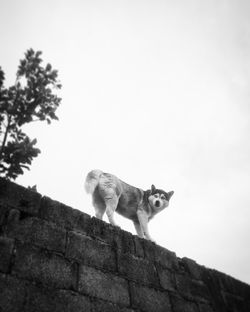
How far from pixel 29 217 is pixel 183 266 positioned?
→ 2.95 metres

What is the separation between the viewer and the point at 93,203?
6.61 m

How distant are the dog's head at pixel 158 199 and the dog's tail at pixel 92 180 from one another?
1.44 metres

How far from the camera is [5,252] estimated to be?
2.98 meters

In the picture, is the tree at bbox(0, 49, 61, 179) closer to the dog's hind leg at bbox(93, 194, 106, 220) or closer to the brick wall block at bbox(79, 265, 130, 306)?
the brick wall block at bbox(79, 265, 130, 306)

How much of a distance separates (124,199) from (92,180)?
0.99 metres

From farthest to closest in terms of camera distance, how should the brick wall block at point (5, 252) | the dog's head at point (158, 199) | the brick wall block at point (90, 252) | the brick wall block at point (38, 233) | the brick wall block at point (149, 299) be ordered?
1. the dog's head at point (158, 199)
2. the brick wall block at point (149, 299)
3. the brick wall block at point (90, 252)
4. the brick wall block at point (38, 233)
5. the brick wall block at point (5, 252)

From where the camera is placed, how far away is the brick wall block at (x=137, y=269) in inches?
158

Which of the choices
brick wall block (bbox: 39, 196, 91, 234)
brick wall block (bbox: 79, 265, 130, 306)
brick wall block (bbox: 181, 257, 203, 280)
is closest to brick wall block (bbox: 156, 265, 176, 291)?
brick wall block (bbox: 181, 257, 203, 280)

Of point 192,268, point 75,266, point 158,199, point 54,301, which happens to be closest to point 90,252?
point 75,266

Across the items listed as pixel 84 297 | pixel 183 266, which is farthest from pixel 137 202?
pixel 84 297

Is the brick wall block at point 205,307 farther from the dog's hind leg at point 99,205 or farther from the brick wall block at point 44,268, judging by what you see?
the dog's hind leg at point 99,205

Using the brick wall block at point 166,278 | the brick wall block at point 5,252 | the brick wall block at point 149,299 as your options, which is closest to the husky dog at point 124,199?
the brick wall block at point 166,278

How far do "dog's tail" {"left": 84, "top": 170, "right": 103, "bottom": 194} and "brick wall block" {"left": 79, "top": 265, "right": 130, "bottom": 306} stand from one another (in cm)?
258

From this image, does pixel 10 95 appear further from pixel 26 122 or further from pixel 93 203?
pixel 93 203
